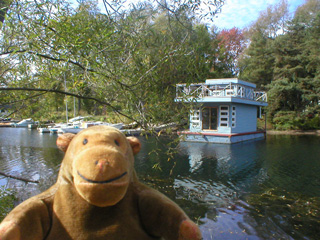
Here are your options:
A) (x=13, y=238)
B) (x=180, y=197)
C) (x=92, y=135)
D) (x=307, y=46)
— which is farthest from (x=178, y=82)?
(x=307, y=46)

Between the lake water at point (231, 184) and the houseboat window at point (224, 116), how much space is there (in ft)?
11.8

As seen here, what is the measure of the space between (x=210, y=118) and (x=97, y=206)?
16.5m

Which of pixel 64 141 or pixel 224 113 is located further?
pixel 224 113

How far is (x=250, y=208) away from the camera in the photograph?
607 centimetres

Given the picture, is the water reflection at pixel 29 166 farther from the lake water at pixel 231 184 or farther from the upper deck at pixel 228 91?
the upper deck at pixel 228 91

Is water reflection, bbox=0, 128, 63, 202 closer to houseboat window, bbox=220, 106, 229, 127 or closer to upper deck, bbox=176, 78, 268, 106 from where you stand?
upper deck, bbox=176, 78, 268, 106

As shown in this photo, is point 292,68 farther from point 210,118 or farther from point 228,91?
point 210,118

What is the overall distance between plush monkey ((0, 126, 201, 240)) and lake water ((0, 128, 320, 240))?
5.85ft

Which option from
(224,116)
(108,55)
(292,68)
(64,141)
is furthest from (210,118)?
(64,141)

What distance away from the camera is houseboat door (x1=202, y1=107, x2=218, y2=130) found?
17406mm

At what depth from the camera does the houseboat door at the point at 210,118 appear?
17.4 metres

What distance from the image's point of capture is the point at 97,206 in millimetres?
1425

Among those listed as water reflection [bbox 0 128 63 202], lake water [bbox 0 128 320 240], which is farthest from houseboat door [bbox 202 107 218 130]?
water reflection [bbox 0 128 63 202]

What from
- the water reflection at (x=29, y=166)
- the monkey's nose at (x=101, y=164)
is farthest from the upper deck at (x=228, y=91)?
the monkey's nose at (x=101, y=164)
